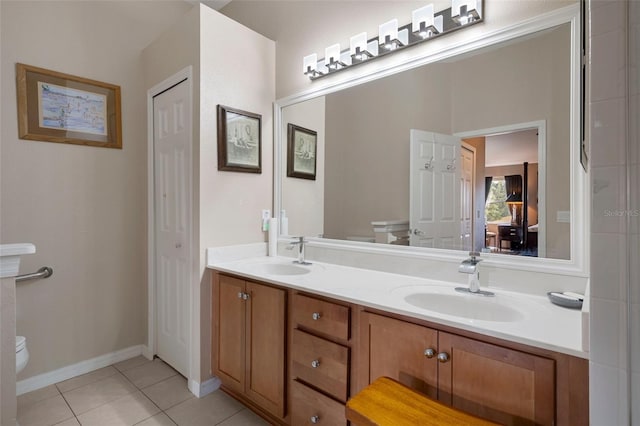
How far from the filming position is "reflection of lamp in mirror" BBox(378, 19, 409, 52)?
66.2 inches

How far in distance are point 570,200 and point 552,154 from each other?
0.68ft

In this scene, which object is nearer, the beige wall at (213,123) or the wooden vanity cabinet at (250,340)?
the wooden vanity cabinet at (250,340)

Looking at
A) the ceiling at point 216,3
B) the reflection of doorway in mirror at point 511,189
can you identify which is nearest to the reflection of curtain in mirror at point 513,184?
the reflection of doorway in mirror at point 511,189

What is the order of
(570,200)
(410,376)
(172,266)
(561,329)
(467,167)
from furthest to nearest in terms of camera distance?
(172,266) < (467,167) < (570,200) < (410,376) < (561,329)

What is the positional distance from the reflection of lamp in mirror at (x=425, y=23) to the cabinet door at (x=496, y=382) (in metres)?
1.43

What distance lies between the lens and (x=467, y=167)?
155 centimetres

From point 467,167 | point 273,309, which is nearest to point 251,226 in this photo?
point 273,309

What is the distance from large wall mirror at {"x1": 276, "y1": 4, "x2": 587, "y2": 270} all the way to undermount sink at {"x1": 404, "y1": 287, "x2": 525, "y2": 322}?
234mm

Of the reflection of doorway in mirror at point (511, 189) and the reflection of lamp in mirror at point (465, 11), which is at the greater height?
the reflection of lamp in mirror at point (465, 11)

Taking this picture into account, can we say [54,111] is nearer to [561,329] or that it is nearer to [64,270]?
[64,270]

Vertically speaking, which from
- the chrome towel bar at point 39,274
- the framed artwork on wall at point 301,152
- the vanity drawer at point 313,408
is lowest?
the vanity drawer at point 313,408

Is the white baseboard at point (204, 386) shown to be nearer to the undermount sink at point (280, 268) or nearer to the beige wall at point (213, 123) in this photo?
the beige wall at point (213, 123)

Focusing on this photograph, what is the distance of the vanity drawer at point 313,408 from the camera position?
134 cm

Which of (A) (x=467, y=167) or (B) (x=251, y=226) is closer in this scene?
A: (A) (x=467, y=167)
